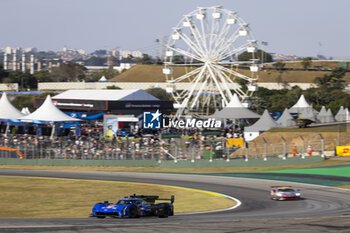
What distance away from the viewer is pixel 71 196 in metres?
28.1

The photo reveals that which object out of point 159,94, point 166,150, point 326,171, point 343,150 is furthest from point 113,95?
point 326,171

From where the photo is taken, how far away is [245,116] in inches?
2501

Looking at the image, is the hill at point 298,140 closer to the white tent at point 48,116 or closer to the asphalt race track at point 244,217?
the asphalt race track at point 244,217

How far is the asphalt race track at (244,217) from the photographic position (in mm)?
14766

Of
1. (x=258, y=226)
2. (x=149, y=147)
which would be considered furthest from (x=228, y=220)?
(x=149, y=147)

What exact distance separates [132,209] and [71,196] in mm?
11023

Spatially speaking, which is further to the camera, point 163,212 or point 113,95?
point 113,95

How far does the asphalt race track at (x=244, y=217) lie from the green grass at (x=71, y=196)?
1712mm

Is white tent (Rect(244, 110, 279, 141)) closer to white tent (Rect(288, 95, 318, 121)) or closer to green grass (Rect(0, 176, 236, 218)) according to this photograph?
white tent (Rect(288, 95, 318, 121))

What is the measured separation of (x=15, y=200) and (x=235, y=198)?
35.5 ft

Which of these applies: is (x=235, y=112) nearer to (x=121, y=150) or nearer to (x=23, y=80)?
(x=121, y=150)

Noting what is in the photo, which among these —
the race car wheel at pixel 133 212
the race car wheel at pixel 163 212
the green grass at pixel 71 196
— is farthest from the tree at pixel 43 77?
the race car wheel at pixel 133 212

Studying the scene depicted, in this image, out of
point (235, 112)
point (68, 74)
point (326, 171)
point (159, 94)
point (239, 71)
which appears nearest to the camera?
point (326, 171)

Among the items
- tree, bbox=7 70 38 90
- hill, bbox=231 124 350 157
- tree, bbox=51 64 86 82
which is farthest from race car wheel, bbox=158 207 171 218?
tree, bbox=51 64 86 82
